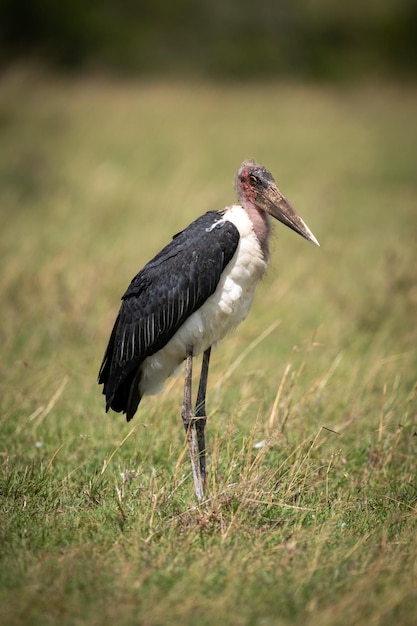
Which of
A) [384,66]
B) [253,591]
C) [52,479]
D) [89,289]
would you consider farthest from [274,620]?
[384,66]

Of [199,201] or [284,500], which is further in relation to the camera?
[199,201]

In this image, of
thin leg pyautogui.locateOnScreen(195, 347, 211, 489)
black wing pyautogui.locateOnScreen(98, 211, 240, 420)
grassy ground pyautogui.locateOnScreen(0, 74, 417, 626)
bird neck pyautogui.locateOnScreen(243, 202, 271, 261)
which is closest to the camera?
grassy ground pyautogui.locateOnScreen(0, 74, 417, 626)

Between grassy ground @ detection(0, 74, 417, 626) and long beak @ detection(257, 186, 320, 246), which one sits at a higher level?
long beak @ detection(257, 186, 320, 246)

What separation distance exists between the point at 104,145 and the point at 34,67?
4.20 m

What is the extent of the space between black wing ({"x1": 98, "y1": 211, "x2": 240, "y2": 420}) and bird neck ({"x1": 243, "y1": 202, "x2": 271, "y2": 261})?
15 centimetres

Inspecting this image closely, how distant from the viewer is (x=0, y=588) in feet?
11.1

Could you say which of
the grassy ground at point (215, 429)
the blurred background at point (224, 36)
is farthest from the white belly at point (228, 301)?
the blurred background at point (224, 36)

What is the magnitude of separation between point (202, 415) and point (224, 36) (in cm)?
2324

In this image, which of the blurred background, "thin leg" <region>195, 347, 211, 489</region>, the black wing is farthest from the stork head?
the blurred background

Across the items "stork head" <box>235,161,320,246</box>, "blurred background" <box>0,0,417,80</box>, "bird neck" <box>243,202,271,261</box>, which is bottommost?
"bird neck" <box>243,202,271,261</box>

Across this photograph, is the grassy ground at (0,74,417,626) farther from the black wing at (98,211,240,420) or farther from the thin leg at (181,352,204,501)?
the black wing at (98,211,240,420)

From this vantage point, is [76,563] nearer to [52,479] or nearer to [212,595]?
[212,595]

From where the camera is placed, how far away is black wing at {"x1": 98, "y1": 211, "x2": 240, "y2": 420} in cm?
434

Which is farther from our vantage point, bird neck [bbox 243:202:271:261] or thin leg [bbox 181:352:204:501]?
bird neck [bbox 243:202:271:261]
